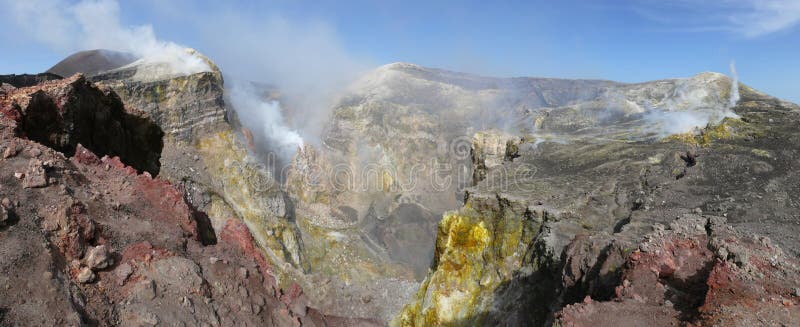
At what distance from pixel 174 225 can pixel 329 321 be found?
603 centimetres

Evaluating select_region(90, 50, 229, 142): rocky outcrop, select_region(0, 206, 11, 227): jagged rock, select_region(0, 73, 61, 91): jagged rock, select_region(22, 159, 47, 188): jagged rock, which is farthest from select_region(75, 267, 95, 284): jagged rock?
select_region(90, 50, 229, 142): rocky outcrop

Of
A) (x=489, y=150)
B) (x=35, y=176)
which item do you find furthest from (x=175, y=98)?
(x=35, y=176)

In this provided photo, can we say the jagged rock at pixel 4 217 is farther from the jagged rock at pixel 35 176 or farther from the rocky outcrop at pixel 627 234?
the rocky outcrop at pixel 627 234

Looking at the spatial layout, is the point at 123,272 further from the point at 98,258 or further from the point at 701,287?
the point at 701,287

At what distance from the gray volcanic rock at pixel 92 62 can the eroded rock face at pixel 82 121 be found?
40.7m

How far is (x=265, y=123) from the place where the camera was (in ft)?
214

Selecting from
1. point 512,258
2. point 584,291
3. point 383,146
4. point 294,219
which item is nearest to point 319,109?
point 383,146

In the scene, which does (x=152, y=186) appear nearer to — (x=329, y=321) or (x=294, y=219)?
(x=329, y=321)

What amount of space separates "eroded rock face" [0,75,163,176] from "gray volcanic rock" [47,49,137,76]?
40735mm

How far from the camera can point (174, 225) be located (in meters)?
11.6

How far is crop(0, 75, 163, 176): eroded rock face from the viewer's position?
11.6 meters

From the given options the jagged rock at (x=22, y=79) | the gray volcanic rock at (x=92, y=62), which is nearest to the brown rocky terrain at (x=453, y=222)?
the jagged rock at (x=22, y=79)

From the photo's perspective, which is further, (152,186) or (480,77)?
(480,77)

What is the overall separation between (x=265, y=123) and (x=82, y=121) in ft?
171
